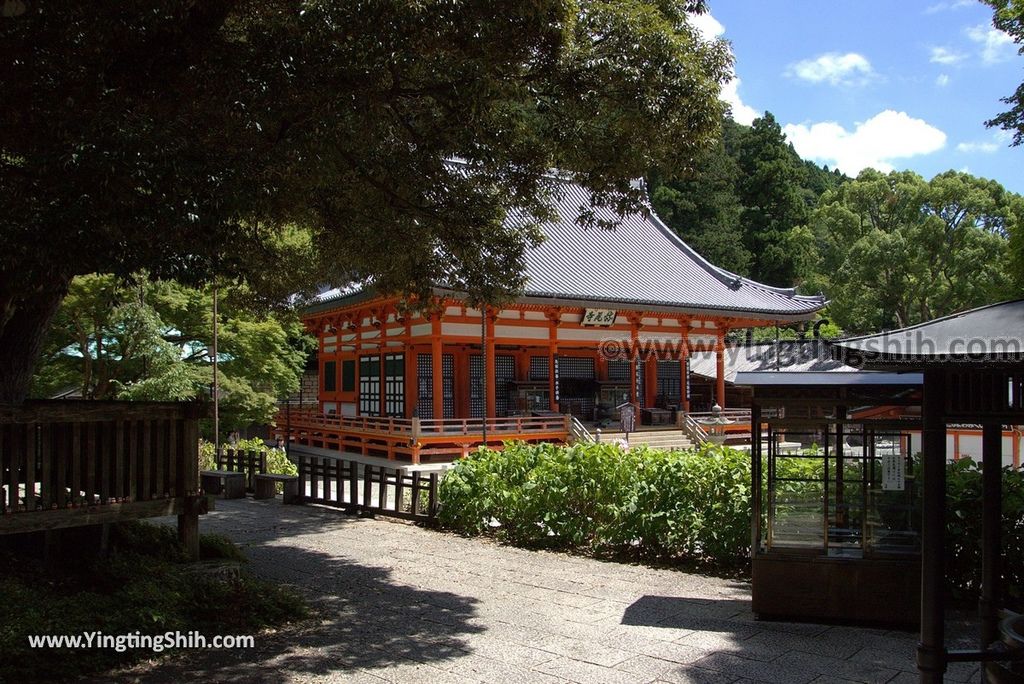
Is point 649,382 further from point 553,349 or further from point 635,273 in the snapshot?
point 553,349

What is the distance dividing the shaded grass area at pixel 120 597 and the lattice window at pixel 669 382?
64.7 feet

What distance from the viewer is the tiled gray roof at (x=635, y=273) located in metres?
21.8

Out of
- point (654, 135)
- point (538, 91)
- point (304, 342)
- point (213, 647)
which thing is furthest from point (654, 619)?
point (304, 342)

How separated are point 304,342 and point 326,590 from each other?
25.1 metres

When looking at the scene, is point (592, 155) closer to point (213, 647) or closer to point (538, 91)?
point (538, 91)

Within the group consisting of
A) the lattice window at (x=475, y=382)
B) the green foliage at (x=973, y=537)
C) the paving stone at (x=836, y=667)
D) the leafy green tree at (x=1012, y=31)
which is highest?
the leafy green tree at (x=1012, y=31)

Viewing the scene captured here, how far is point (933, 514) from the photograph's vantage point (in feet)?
12.8

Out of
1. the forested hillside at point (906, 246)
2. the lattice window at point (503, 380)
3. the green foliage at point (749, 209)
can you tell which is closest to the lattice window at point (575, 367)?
the lattice window at point (503, 380)

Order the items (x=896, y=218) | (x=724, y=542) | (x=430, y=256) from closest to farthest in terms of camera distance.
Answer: (x=724, y=542)
(x=430, y=256)
(x=896, y=218)

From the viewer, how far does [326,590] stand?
7.28 metres

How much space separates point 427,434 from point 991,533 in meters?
15.0

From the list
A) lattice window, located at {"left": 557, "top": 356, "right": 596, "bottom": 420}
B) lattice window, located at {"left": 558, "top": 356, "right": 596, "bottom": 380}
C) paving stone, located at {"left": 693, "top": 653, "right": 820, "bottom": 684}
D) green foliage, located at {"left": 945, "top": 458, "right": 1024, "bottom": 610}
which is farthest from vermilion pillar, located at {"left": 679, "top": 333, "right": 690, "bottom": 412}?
paving stone, located at {"left": 693, "top": 653, "right": 820, "bottom": 684}

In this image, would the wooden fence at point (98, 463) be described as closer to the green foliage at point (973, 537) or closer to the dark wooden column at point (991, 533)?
the dark wooden column at point (991, 533)

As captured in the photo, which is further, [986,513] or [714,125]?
[714,125]
